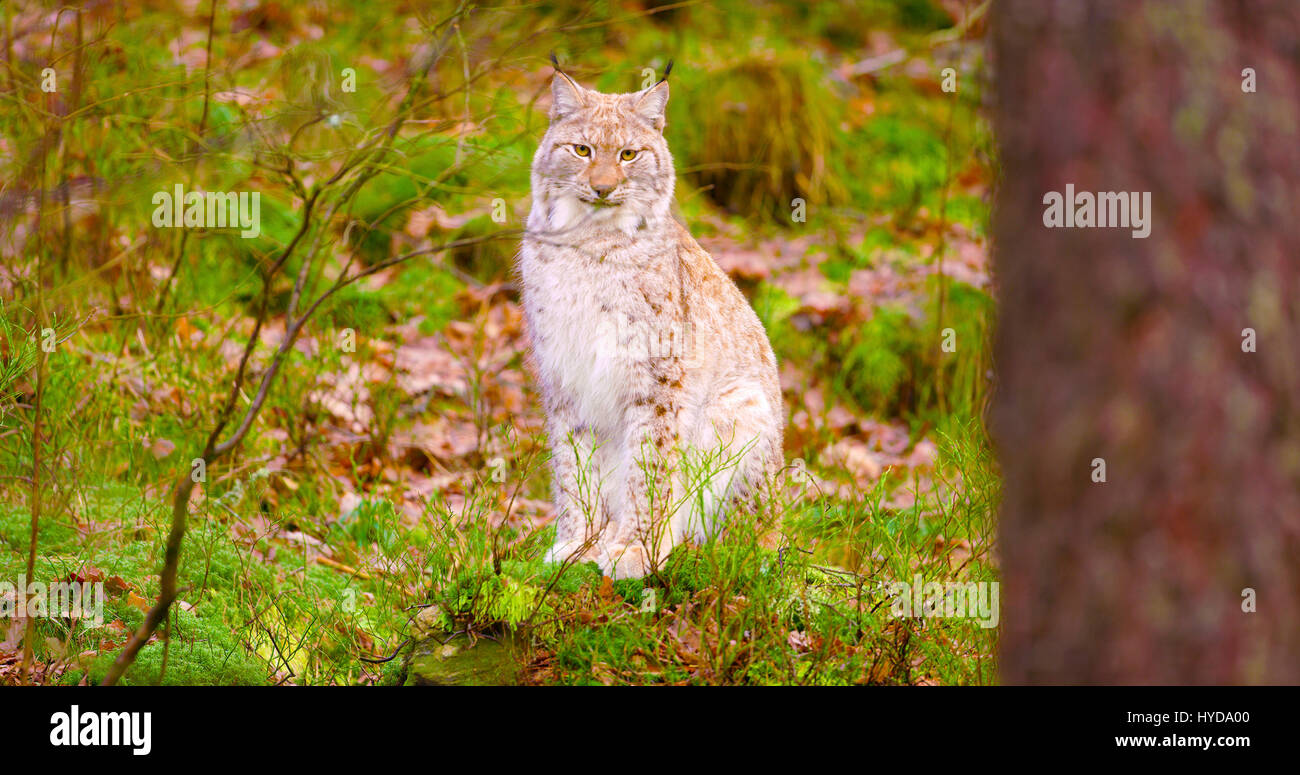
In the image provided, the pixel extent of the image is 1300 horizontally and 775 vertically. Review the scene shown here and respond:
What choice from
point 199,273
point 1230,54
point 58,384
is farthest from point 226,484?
point 1230,54

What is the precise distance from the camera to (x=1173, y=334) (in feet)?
6.36

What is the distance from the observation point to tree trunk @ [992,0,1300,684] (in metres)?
1.94

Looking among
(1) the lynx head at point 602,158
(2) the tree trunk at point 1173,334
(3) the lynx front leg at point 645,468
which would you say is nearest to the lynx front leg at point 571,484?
(3) the lynx front leg at point 645,468

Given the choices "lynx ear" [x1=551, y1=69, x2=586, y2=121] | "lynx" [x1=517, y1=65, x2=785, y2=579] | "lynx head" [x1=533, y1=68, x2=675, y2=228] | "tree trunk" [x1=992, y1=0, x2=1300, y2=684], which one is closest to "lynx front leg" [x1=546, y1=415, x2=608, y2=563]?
"lynx" [x1=517, y1=65, x2=785, y2=579]

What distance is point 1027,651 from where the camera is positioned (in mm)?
2113

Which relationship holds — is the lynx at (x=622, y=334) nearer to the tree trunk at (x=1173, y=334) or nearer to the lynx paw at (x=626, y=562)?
the lynx paw at (x=626, y=562)

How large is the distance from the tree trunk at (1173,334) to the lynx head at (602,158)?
2724 mm

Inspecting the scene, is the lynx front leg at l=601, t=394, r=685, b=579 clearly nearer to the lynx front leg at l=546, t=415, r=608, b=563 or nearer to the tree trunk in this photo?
the lynx front leg at l=546, t=415, r=608, b=563

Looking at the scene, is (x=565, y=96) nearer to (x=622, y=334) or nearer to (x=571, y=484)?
(x=622, y=334)

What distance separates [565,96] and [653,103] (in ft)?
1.26

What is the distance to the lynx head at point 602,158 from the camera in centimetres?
461

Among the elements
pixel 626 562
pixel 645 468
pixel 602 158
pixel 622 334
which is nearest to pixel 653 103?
pixel 602 158
